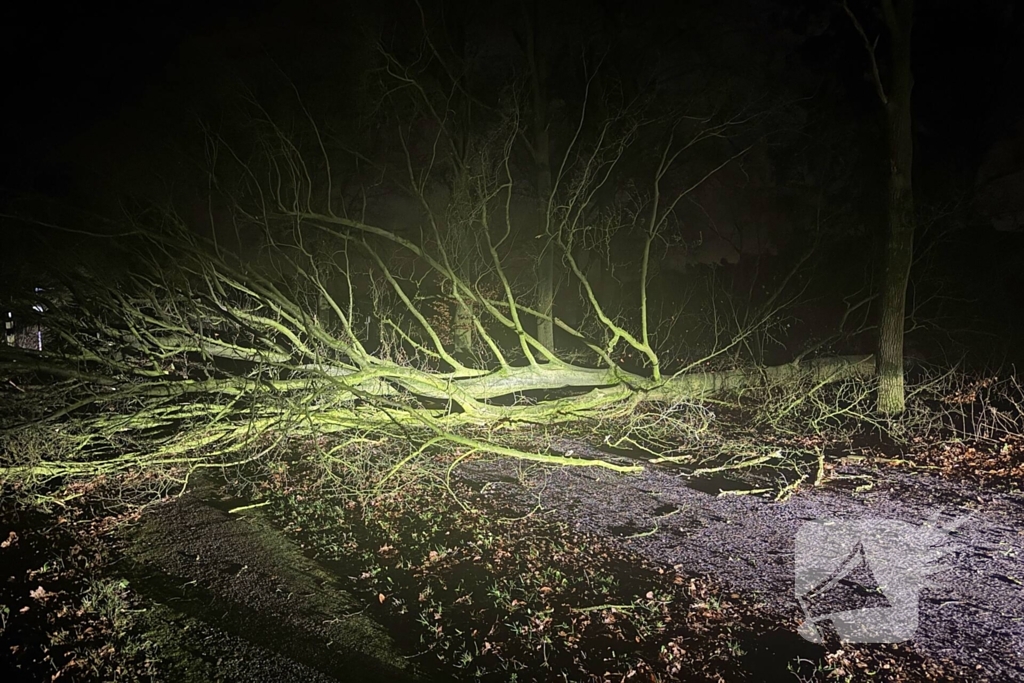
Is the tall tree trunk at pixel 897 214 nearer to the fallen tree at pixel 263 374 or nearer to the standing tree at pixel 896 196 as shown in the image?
the standing tree at pixel 896 196

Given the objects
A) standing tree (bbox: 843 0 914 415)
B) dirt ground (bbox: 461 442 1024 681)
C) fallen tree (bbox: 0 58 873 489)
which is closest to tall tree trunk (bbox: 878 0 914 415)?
standing tree (bbox: 843 0 914 415)

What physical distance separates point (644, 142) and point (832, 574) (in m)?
11.3

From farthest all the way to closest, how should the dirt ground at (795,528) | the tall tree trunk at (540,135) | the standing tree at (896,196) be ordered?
the tall tree trunk at (540,135), the standing tree at (896,196), the dirt ground at (795,528)

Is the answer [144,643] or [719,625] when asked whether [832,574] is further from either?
[144,643]

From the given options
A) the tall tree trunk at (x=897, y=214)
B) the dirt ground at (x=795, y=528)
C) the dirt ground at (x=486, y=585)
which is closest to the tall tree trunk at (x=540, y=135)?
the tall tree trunk at (x=897, y=214)

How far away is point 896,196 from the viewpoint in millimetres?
8625

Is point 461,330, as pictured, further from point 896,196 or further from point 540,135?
point 896,196

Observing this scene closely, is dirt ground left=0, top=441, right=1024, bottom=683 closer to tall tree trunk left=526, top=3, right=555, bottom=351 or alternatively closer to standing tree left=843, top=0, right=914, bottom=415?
standing tree left=843, top=0, right=914, bottom=415

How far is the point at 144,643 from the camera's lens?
407 cm

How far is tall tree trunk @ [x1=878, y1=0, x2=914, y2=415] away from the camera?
8273 mm

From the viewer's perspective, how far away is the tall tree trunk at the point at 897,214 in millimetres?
8273

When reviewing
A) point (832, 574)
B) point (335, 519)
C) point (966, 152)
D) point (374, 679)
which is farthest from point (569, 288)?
point (374, 679)

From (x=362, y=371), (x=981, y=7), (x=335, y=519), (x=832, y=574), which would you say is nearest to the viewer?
(x=832, y=574)

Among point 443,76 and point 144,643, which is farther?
point 443,76
